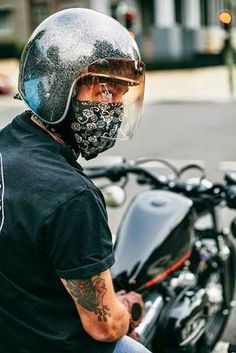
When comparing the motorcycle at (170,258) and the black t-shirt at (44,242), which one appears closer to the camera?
the black t-shirt at (44,242)

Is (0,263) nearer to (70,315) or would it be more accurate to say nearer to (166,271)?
(70,315)

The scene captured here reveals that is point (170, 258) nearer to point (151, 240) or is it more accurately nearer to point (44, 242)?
point (151, 240)

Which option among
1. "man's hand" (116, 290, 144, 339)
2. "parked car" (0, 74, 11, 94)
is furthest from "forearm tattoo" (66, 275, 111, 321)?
"parked car" (0, 74, 11, 94)

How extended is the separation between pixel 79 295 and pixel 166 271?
1212mm

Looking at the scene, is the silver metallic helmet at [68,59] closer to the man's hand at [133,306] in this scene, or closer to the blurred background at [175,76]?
the man's hand at [133,306]

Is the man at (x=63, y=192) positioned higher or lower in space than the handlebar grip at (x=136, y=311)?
higher

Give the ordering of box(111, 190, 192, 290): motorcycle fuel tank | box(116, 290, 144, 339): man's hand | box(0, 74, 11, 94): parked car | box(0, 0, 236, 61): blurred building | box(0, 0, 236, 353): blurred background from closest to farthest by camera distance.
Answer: box(116, 290, 144, 339): man's hand → box(111, 190, 192, 290): motorcycle fuel tank → box(0, 0, 236, 353): blurred background → box(0, 74, 11, 94): parked car → box(0, 0, 236, 61): blurred building

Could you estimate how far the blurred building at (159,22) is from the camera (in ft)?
122

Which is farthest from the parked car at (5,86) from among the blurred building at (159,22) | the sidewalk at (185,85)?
the blurred building at (159,22)

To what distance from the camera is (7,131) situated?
85.1 inches

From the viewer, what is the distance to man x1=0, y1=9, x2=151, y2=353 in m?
1.91

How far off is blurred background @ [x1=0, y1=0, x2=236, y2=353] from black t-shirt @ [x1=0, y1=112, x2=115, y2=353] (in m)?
2.30

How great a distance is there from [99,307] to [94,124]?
0.52 meters

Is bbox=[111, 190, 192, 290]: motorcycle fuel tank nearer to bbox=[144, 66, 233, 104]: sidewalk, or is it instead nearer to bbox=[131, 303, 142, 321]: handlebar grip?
bbox=[131, 303, 142, 321]: handlebar grip
